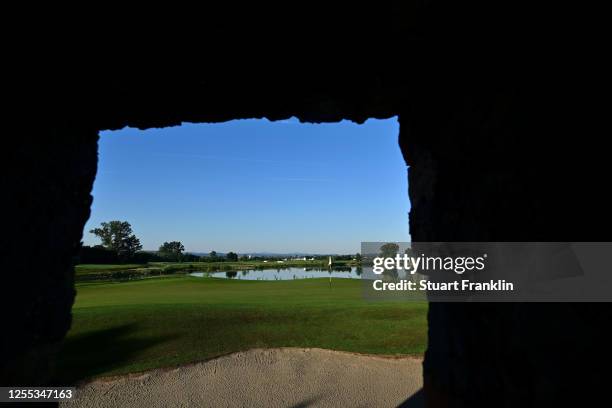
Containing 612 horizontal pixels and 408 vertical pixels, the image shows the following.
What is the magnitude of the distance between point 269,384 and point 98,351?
4.06 meters

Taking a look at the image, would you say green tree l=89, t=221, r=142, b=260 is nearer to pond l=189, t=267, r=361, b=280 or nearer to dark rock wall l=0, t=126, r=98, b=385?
pond l=189, t=267, r=361, b=280

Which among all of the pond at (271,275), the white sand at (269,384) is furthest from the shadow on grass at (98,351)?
the pond at (271,275)

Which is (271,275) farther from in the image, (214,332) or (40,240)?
(40,240)

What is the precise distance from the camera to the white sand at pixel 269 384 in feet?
19.1

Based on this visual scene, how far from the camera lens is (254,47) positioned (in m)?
1.93

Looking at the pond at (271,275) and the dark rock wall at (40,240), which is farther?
the pond at (271,275)

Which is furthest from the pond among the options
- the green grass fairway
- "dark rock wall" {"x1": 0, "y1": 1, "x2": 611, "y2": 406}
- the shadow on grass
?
"dark rock wall" {"x1": 0, "y1": 1, "x2": 611, "y2": 406}

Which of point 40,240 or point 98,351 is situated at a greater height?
point 40,240

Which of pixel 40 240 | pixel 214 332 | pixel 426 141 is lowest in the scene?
pixel 214 332

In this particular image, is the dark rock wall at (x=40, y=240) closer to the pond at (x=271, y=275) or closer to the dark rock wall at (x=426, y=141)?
the dark rock wall at (x=426, y=141)

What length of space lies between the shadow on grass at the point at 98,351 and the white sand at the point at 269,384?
0.61 metres

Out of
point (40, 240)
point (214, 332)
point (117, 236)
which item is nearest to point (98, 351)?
point (214, 332)

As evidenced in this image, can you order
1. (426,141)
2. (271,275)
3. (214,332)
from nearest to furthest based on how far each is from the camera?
(426,141)
(214,332)
(271,275)

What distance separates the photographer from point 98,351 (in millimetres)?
7379
